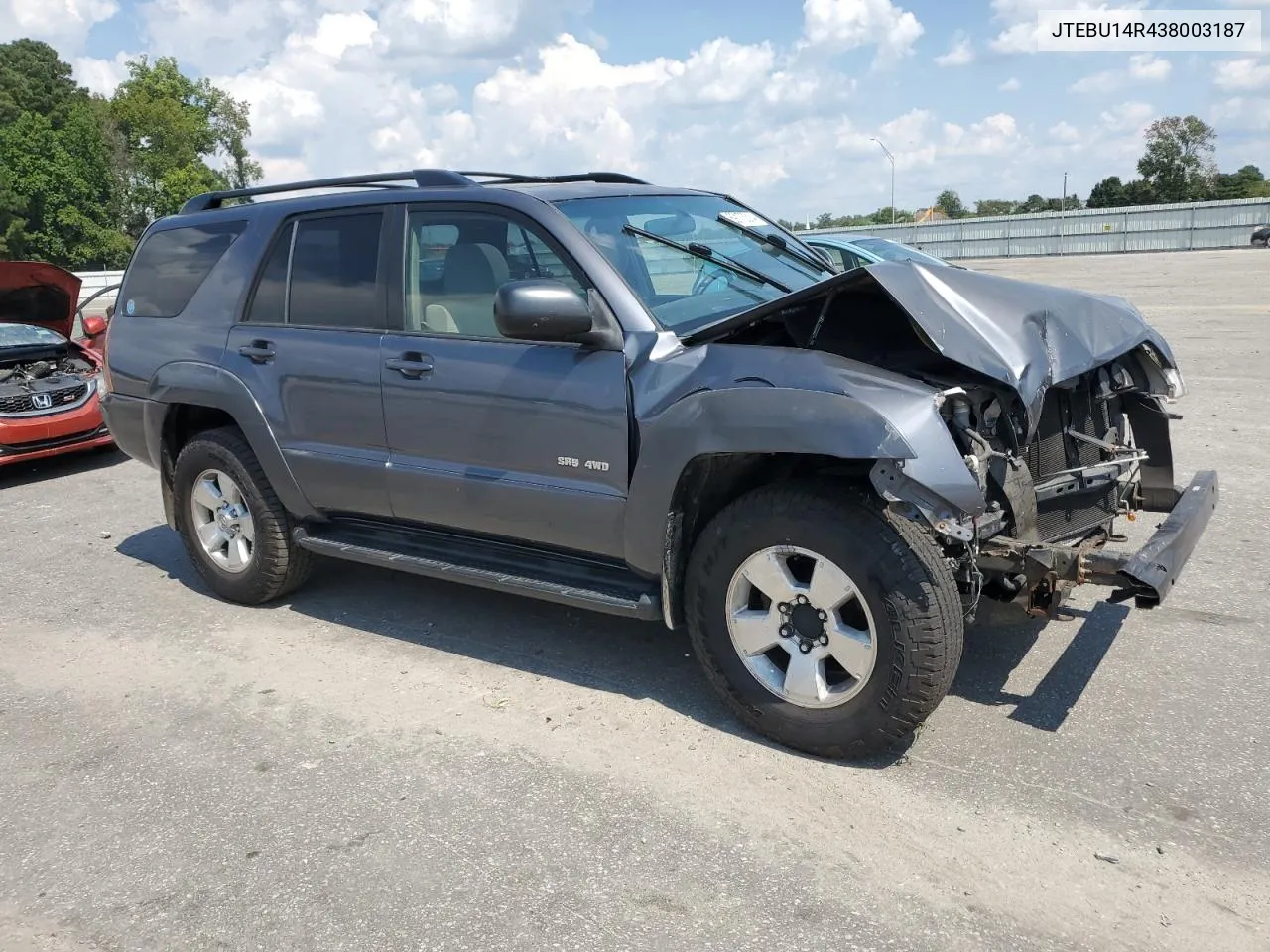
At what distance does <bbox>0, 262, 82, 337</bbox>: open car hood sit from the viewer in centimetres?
868

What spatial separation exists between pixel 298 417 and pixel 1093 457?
3405mm

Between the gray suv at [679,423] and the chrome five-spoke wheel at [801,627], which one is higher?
the gray suv at [679,423]

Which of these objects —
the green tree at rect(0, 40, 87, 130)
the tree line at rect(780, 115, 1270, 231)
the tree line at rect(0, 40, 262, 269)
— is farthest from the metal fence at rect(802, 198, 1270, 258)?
the green tree at rect(0, 40, 87, 130)

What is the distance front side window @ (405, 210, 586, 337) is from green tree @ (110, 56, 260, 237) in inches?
3176

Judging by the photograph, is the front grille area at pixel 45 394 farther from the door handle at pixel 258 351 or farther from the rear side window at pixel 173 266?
the door handle at pixel 258 351

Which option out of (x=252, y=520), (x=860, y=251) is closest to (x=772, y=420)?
(x=252, y=520)

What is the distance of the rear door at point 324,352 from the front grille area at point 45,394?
4.59m

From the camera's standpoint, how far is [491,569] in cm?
423

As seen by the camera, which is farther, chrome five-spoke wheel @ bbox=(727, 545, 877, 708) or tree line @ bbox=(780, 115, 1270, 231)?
tree line @ bbox=(780, 115, 1270, 231)

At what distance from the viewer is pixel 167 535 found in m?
6.79

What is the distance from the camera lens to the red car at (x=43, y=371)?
8383mm

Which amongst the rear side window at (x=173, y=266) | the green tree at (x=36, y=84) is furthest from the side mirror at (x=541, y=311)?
the green tree at (x=36, y=84)

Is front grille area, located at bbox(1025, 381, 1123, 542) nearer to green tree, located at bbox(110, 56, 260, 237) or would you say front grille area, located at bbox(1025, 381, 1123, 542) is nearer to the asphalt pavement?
the asphalt pavement

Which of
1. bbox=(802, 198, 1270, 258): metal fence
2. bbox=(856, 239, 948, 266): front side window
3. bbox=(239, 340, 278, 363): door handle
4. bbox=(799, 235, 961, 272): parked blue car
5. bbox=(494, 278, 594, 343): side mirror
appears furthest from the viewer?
bbox=(802, 198, 1270, 258): metal fence
